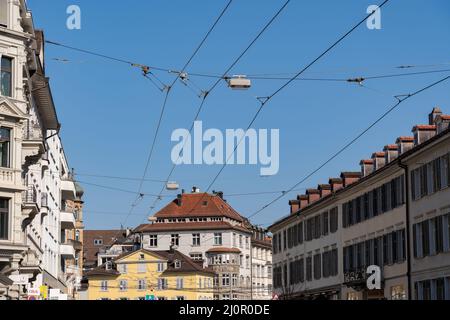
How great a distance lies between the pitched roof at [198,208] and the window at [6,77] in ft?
378

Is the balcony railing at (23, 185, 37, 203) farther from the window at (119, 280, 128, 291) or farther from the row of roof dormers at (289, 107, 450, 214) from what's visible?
the window at (119, 280, 128, 291)

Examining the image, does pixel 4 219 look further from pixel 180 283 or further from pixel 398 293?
pixel 180 283

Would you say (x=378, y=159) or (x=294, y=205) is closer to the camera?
(x=378, y=159)

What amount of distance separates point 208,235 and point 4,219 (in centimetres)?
11522

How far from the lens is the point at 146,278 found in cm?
13462

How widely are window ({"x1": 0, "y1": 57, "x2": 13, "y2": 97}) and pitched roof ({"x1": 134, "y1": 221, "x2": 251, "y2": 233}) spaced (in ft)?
369

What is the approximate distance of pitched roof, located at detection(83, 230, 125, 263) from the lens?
16962 centimetres

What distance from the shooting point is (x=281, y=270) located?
82.4 m

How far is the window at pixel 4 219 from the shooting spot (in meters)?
37.4

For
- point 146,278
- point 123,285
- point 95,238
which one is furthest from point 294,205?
point 95,238

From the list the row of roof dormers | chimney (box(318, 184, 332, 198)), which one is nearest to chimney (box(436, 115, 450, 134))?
the row of roof dormers

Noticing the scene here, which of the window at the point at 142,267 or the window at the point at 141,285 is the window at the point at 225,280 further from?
the window at the point at 141,285
